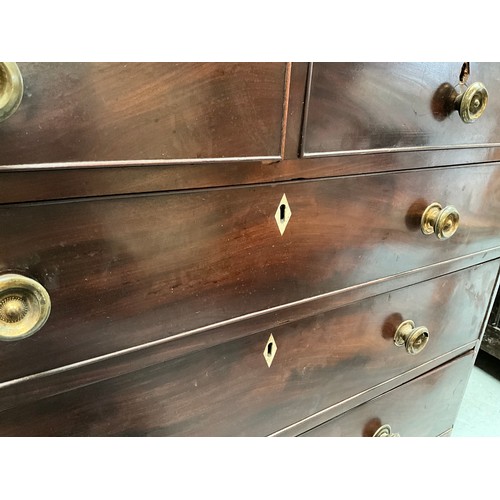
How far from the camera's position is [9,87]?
30 centimetres

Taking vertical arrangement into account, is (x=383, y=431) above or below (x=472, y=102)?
below

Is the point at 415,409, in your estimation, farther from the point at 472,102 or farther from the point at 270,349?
the point at 472,102

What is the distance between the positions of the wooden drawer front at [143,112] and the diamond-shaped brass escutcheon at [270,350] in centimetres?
25

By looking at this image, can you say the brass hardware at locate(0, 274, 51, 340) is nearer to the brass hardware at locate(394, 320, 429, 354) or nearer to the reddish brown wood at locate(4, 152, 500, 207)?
the reddish brown wood at locate(4, 152, 500, 207)

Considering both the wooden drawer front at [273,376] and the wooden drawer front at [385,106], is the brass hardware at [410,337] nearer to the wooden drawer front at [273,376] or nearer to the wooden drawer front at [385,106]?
the wooden drawer front at [273,376]

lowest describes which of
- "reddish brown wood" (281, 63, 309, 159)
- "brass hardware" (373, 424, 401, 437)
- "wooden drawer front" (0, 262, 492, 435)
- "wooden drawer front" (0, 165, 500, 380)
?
"brass hardware" (373, 424, 401, 437)

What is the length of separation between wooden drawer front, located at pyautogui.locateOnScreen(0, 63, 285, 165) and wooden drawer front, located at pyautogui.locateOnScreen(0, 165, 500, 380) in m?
0.05

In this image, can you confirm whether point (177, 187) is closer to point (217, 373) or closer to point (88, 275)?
point (88, 275)

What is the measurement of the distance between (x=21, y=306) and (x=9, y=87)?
173 mm

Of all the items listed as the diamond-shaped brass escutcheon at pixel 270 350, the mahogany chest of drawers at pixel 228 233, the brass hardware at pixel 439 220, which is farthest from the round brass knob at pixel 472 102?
the diamond-shaped brass escutcheon at pixel 270 350

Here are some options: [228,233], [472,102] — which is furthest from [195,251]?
[472,102]

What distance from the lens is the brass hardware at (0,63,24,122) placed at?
0.96 ft

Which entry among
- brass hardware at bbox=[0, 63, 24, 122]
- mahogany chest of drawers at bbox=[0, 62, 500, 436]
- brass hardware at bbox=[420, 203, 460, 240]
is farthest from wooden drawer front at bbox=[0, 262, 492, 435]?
brass hardware at bbox=[0, 63, 24, 122]
